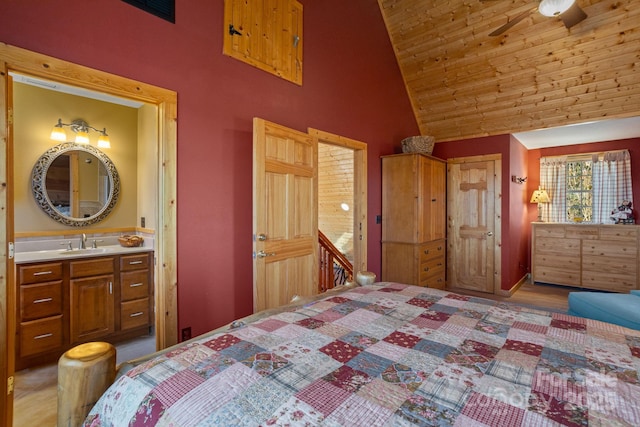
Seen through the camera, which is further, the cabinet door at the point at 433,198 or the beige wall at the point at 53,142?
the cabinet door at the point at 433,198

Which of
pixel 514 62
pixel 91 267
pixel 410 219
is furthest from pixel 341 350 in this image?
pixel 514 62

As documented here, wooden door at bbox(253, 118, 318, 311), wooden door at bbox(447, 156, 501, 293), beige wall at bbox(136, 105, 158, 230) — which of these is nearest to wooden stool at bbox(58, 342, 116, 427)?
wooden door at bbox(253, 118, 318, 311)

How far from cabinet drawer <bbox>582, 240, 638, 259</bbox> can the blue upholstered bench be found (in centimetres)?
293

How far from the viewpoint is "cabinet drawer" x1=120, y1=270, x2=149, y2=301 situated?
2965 millimetres

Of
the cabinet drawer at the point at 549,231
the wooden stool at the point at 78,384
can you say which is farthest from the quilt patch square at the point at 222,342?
the cabinet drawer at the point at 549,231

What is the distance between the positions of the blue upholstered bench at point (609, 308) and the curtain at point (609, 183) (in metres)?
3.56

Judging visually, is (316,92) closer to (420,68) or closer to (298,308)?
(420,68)

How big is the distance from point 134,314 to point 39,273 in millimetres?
858

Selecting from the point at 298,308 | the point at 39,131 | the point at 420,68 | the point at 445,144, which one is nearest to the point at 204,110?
the point at 298,308

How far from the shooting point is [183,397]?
2.69 ft

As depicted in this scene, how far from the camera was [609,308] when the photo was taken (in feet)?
6.45

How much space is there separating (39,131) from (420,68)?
15.0 feet

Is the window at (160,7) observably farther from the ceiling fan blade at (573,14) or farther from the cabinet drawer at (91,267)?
the ceiling fan blade at (573,14)

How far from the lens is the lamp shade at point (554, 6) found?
2453 mm
